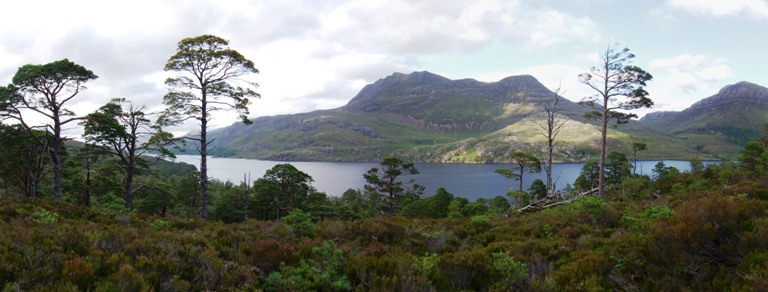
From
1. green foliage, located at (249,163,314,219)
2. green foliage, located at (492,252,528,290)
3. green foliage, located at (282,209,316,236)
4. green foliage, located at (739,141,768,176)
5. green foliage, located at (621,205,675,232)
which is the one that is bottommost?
green foliage, located at (249,163,314,219)

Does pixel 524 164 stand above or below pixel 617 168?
above

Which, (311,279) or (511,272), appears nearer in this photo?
(311,279)

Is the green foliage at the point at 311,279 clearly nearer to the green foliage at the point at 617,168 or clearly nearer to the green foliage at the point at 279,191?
the green foliage at the point at 279,191

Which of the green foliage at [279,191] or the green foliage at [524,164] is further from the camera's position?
the green foliage at [279,191]

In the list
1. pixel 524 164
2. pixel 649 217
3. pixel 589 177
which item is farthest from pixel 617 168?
pixel 649 217

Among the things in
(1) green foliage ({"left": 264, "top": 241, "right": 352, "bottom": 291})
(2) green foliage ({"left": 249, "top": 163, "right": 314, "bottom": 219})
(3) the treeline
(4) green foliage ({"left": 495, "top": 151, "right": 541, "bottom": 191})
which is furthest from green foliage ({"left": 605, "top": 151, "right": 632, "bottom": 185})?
(1) green foliage ({"left": 264, "top": 241, "right": 352, "bottom": 291})

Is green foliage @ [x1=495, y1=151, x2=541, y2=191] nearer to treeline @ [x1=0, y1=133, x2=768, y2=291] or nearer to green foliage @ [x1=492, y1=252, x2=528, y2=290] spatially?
treeline @ [x1=0, y1=133, x2=768, y2=291]

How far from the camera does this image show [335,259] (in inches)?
237

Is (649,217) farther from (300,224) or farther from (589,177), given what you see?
(589,177)

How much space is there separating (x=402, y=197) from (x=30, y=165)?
37400mm

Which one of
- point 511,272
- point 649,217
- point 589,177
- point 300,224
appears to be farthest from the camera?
point 589,177

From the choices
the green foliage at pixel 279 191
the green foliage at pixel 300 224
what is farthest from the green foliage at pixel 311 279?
the green foliage at pixel 279 191

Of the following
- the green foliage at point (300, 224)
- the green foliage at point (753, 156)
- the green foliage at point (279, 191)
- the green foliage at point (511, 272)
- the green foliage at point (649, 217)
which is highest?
the green foliage at point (753, 156)

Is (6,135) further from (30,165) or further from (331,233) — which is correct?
(331,233)
